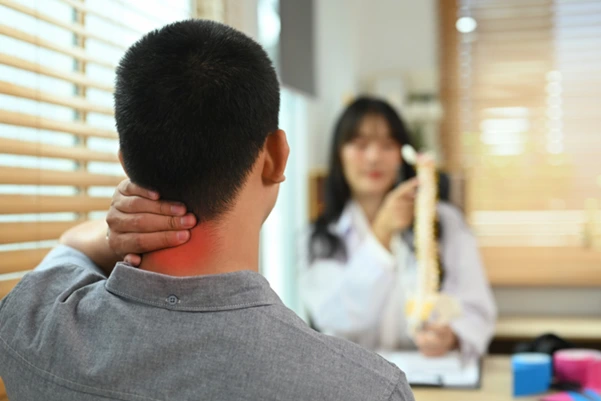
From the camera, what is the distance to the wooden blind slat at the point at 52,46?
1.00 m

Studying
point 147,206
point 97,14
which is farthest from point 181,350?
point 97,14

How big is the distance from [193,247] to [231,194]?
0.07m

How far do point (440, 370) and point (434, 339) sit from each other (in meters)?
0.13

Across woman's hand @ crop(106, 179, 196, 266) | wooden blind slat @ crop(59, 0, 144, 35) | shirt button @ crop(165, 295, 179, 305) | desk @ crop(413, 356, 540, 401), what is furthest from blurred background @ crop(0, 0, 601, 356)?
shirt button @ crop(165, 295, 179, 305)

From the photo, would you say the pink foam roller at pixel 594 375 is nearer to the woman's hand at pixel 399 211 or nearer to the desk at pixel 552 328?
the woman's hand at pixel 399 211

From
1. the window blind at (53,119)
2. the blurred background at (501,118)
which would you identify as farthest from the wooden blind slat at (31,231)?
the blurred background at (501,118)

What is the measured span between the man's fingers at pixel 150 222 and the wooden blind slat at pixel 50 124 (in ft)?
1.06

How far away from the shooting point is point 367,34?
11.3 feet

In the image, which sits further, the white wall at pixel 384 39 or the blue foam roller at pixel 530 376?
the white wall at pixel 384 39

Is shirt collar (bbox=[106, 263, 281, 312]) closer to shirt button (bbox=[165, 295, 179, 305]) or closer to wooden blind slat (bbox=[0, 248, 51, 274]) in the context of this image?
shirt button (bbox=[165, 295, 179, 305])

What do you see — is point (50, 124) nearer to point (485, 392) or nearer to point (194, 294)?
point (194, 294)

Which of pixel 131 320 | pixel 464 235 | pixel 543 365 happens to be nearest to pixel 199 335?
pixel 131 320

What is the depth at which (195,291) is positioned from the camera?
67 centimetres

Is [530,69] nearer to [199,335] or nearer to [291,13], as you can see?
[291,13]
